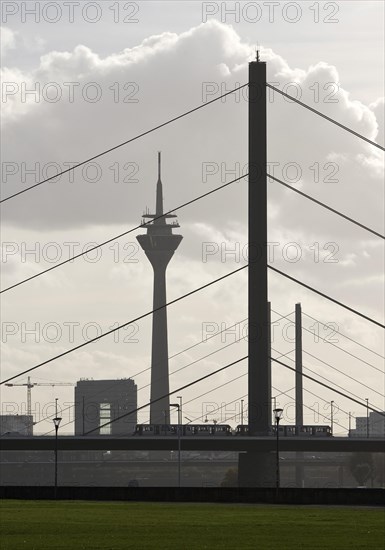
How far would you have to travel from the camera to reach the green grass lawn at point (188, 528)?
34688 mm

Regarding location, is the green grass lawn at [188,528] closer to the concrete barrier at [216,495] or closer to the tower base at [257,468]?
the concrete barrier at [216,495]

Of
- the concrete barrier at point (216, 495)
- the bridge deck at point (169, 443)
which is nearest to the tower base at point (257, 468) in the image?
the bridge deck at point (169, 443)

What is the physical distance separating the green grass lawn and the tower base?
22726 mm

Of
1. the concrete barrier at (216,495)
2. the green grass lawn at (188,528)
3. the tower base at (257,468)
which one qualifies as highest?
the tower base at (257,468)

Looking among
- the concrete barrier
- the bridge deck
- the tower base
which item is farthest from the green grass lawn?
the bridge deck

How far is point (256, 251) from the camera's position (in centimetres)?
7812

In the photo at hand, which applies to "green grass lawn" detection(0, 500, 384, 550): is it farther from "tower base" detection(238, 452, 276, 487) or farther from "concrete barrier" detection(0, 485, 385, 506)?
"tower base" detection(238, 452, 276, 487)

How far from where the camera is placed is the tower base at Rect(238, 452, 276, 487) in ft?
258

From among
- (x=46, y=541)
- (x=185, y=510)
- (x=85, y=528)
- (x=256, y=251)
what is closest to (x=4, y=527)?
(x=85, y=528)

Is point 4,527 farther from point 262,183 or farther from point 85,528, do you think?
point 262,183

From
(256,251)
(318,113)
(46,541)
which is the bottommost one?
(46,541)

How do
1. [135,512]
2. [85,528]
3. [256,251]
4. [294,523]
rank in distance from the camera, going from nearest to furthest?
[85,528] < [294,523] < [135,512] < [256,251]

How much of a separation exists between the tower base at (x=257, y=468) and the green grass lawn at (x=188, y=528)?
895 inches

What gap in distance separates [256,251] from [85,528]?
38980mm
